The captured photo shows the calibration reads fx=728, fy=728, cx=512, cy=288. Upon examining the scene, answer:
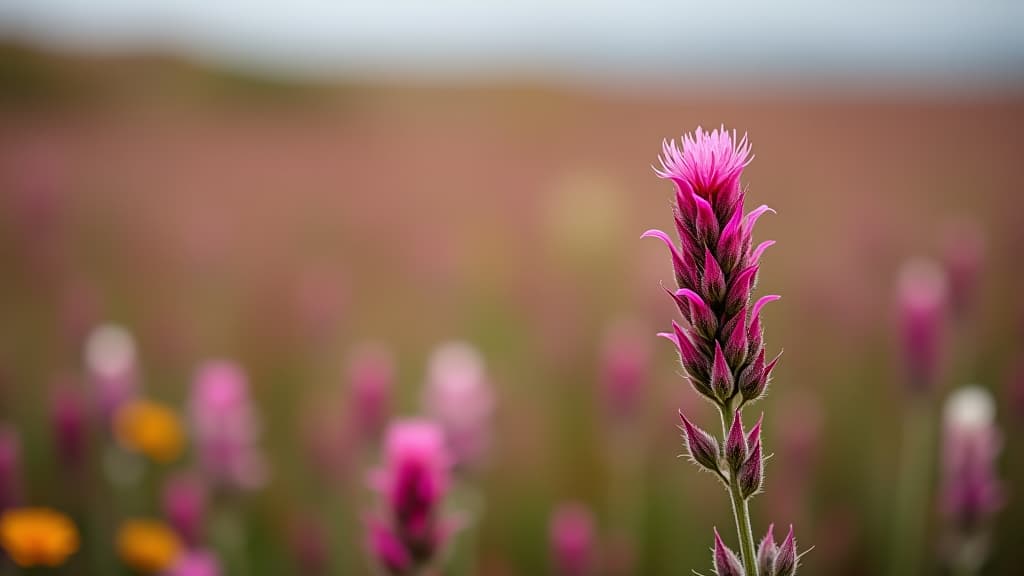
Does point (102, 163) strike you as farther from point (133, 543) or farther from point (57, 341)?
point (133, 543)

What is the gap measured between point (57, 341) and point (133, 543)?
2.94 meters

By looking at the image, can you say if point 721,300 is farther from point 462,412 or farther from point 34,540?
point 34,540

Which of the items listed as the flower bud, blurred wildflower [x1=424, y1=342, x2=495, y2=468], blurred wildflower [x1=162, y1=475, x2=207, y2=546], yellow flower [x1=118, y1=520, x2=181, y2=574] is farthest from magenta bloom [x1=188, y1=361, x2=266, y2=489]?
the flower bud

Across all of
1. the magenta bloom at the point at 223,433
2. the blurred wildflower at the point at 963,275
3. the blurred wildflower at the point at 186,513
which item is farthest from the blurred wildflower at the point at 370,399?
the blurred wildflower at the point at 963,275

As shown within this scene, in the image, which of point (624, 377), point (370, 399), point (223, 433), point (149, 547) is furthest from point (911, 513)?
point (149, 547)

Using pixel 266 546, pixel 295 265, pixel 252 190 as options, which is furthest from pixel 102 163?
pixel 266 546

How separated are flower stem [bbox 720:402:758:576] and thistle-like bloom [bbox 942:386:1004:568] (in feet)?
5.65

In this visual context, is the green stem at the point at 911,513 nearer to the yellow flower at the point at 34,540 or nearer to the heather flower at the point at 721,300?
the heather flower at the point at 721,300

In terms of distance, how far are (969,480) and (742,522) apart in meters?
1.77

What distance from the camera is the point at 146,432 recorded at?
3420mm

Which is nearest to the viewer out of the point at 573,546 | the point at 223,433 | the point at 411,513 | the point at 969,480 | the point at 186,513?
the point at 411,513

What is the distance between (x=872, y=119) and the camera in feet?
42.1

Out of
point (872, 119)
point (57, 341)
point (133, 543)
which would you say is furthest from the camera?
point (872, 119)

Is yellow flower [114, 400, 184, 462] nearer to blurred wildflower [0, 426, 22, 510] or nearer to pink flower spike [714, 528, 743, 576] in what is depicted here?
blurred wildflower [0, 426, 22, 510]
